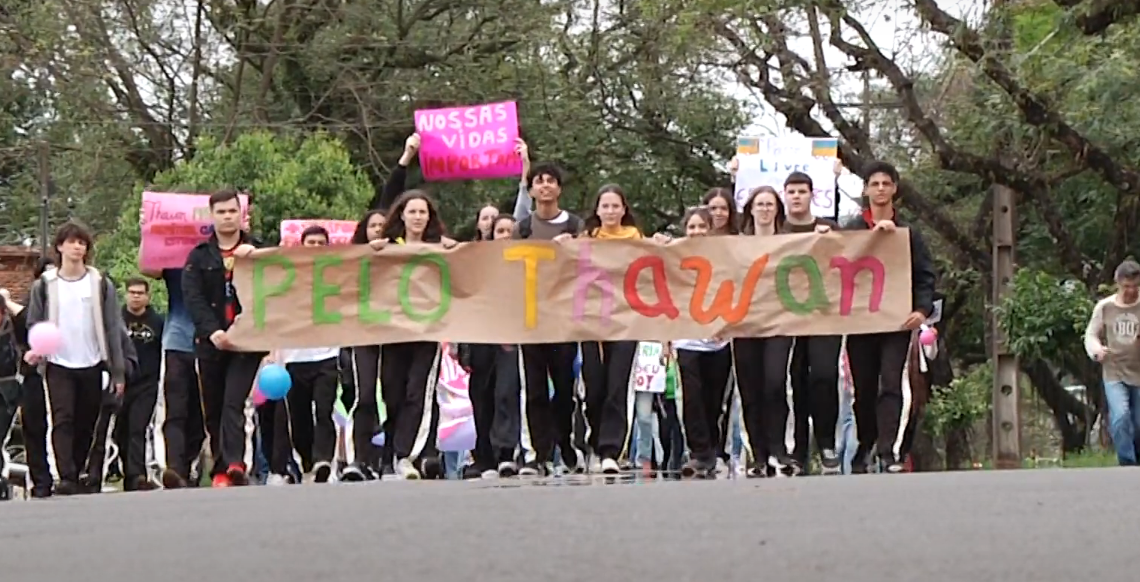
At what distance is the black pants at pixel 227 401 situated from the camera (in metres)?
11.4

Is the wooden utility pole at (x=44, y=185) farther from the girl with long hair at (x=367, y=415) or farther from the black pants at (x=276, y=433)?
the girl with long hair at (x=367, y=415)

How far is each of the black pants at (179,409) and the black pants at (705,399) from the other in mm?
2810

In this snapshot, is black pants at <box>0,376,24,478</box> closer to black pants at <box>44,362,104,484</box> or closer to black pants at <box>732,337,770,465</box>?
black pants at <box>44,362,104,484</box>

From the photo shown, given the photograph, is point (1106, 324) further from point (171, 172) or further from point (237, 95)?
point (237, 95)

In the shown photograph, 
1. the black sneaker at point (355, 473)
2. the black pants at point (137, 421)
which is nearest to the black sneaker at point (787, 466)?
the black sneaker at point (355, 473)

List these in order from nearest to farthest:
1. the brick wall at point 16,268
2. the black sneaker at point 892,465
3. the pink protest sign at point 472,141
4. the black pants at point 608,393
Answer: the black sneaker at point 892,465 → the black pants at point 608,393 → the pink protest sign at point 472,141 → the brick wall at point 16,268

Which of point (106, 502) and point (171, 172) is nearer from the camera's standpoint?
point (106, 502)

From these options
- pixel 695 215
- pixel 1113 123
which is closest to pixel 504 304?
pixel 695 215

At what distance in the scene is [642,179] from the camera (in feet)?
90.4

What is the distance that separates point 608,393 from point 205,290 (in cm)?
238

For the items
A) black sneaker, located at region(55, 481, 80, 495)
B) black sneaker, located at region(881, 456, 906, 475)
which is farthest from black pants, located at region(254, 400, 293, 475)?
black sneaker, located at region(881, 456, 906, 475)

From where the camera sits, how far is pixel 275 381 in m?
12.3

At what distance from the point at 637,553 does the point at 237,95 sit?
21331 millimetres

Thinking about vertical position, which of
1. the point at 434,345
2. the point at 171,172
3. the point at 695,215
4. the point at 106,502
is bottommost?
the point at 106,502
